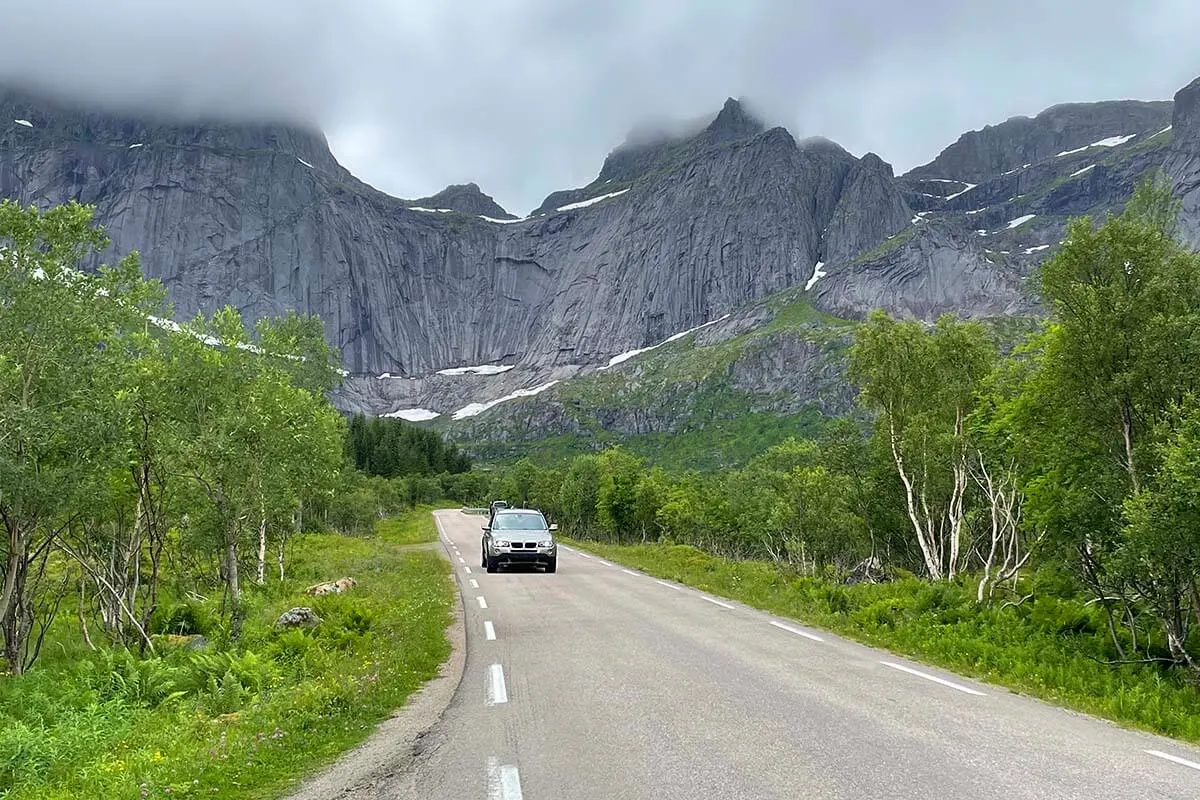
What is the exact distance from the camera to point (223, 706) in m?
9.84

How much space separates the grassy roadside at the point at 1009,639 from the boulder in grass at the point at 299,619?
980cm

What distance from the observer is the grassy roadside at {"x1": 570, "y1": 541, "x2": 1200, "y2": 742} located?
9.06m

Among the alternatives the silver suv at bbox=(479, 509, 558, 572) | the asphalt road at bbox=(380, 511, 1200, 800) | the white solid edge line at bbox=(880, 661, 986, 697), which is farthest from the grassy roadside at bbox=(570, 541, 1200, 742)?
the silver suv at bbox=(479, 509, 558, 572)

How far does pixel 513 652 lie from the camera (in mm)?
11625

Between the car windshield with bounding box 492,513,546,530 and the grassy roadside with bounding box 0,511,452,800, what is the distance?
8660mm

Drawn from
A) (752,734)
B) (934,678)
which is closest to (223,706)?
(752,734)

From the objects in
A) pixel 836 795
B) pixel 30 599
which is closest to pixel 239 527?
pixel 30 599

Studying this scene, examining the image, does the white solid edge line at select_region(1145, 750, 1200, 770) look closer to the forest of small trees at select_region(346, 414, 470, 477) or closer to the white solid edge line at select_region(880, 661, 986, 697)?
the white solid edge line at select_region(880, 661, 986, 697)

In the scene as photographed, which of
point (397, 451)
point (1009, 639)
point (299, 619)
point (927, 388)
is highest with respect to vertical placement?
point (397, 451)

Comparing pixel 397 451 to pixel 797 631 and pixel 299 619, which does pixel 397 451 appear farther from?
pixel 797 631

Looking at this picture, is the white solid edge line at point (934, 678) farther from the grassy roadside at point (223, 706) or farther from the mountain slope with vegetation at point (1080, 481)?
the grassy roadside at point (223, 706)

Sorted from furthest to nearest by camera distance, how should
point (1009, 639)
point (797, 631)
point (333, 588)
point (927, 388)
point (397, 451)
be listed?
point (397, 451) → point (927, 388) → point (333, 588) → point (797, 631) → point (1009, 639)

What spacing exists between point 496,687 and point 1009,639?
907 centimetres

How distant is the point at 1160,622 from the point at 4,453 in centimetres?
2038
